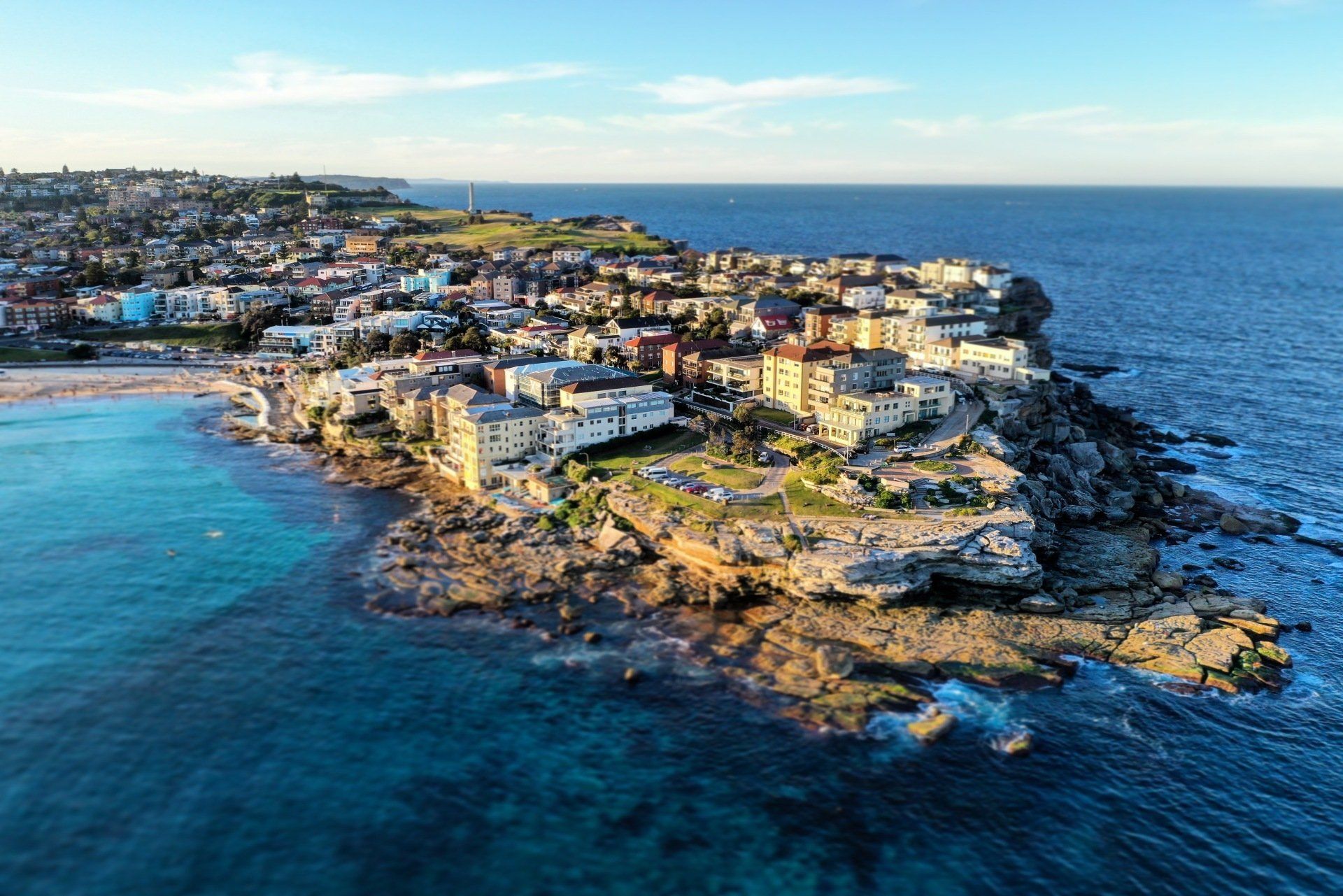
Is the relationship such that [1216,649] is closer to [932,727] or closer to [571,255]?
[932,727]

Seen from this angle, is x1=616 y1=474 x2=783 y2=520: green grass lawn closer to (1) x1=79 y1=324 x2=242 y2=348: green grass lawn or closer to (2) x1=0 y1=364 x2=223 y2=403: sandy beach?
(2) x1=0 y1=364 x2=223 y2=403: sandy beach

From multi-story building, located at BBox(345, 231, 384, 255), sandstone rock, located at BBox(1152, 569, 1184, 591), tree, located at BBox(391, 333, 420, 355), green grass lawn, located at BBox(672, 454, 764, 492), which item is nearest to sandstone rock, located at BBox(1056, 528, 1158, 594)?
sandstone rock, located at BBox(1152, 569, 1184, 591)

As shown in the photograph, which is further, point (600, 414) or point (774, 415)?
point (774, 415)

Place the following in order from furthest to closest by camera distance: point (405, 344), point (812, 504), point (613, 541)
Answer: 1. point (405, 344)
2. point (812, 504)
3. point (613, 541)

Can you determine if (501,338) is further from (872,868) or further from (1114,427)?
(872,868)

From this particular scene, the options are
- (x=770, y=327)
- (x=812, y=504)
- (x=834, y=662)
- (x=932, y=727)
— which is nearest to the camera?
(x=932, y=727)

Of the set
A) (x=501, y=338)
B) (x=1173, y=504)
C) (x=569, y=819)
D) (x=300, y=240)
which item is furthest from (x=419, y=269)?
(x=569, y=819)

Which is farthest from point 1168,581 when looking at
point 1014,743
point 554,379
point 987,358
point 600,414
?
point 554,379
